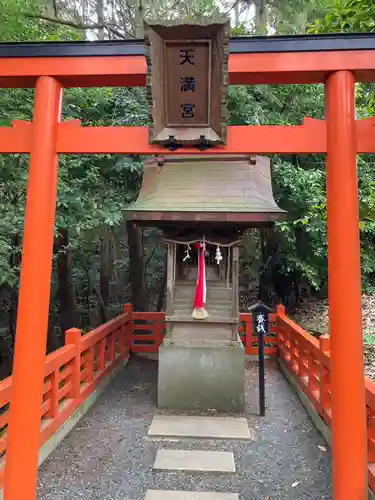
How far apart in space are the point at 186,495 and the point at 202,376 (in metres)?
2.29

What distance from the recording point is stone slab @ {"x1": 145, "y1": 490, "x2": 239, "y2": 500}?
11.4ft

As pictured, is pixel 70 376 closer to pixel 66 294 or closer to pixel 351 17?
pixel 351 17

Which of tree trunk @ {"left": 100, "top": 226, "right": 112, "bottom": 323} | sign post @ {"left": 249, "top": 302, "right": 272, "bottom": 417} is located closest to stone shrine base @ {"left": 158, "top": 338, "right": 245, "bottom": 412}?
sign post @ {"left": 249, "top": 302, "right": 272, "bottom": 417}

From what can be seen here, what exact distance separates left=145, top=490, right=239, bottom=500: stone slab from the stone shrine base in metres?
2.14

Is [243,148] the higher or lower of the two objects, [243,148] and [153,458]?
the higher

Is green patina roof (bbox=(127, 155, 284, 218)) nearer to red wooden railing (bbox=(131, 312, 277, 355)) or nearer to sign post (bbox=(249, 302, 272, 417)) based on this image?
sign post (bbox=(249, 302, 272, 417))

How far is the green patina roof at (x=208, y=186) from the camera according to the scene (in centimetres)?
555

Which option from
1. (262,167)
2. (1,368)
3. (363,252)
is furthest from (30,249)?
(1,368)

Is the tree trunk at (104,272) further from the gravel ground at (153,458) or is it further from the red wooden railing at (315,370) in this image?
the gravel ground at (153,458)

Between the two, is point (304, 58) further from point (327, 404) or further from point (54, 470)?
point (54, 470)

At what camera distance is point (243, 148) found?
3029 mm

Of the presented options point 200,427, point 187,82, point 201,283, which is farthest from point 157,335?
point 187,82

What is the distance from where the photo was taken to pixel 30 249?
301 centimetres

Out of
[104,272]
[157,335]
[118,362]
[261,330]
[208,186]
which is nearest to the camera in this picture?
[261,330]
